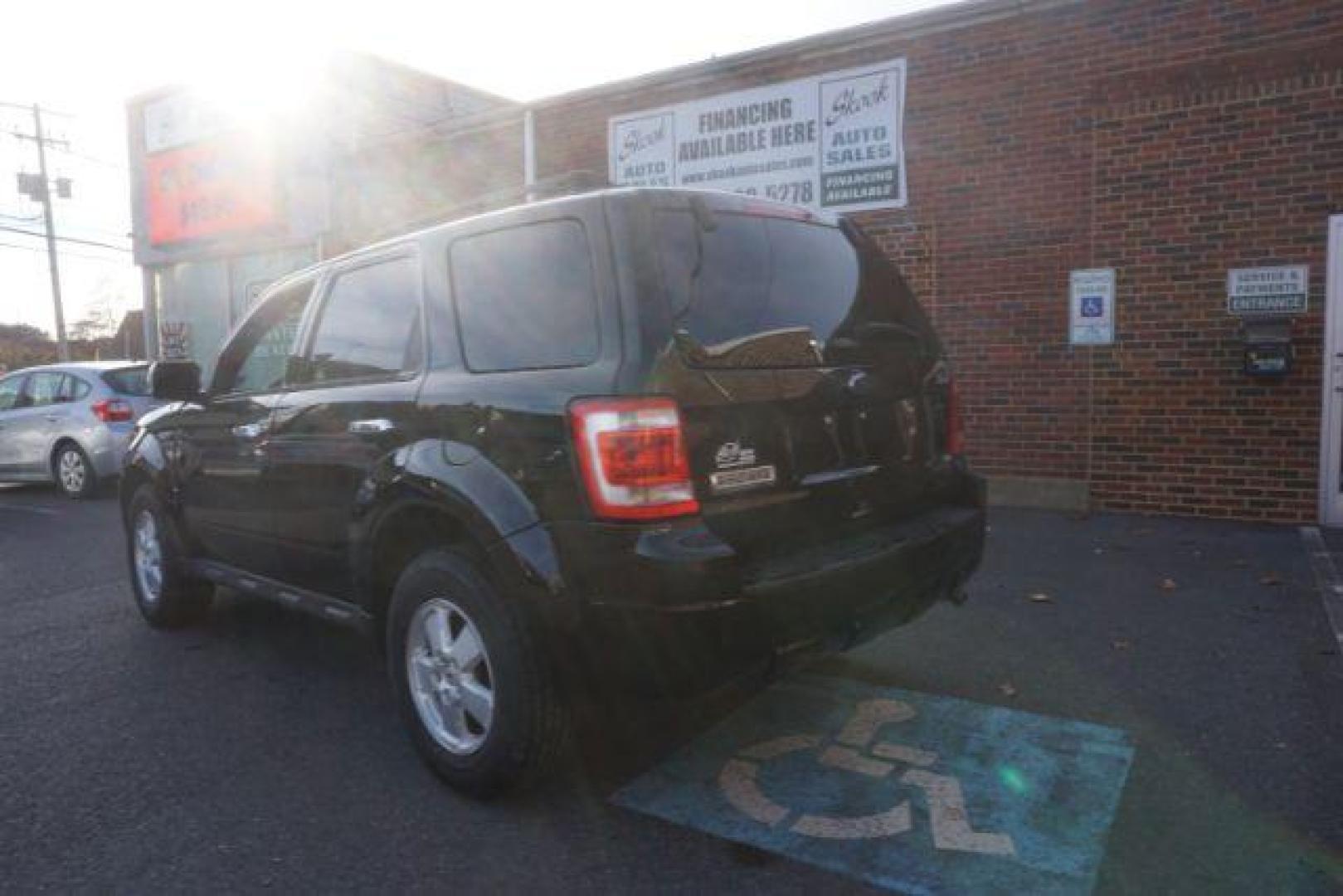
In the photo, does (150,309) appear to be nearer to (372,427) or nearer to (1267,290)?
(372,427)

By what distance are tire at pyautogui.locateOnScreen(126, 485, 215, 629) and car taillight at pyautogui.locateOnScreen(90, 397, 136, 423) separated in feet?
19.3

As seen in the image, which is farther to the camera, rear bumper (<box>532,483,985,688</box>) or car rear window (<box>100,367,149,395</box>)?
car rear window (<box>100,367,149,395</box>)

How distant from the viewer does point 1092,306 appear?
302 inches

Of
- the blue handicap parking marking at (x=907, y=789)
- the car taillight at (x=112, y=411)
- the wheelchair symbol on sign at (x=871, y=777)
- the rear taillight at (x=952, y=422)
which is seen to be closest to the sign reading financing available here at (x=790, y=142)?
the rear taillight at (x=952, y=422)

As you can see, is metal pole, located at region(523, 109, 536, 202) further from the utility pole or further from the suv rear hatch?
the utility pole

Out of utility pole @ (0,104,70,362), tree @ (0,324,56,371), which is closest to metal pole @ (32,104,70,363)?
utility pole @ (0,104,70,362)

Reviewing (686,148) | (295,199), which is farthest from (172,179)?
(686,148)

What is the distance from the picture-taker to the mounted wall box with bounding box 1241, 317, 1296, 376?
6.88m

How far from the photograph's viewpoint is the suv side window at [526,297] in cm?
272

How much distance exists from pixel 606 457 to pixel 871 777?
141cm

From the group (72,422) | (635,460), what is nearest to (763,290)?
(635,460)

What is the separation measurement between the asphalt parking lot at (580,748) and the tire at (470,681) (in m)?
0.15

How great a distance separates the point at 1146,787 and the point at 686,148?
320 inches

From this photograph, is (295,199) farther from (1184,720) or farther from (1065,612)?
(1184,720)
